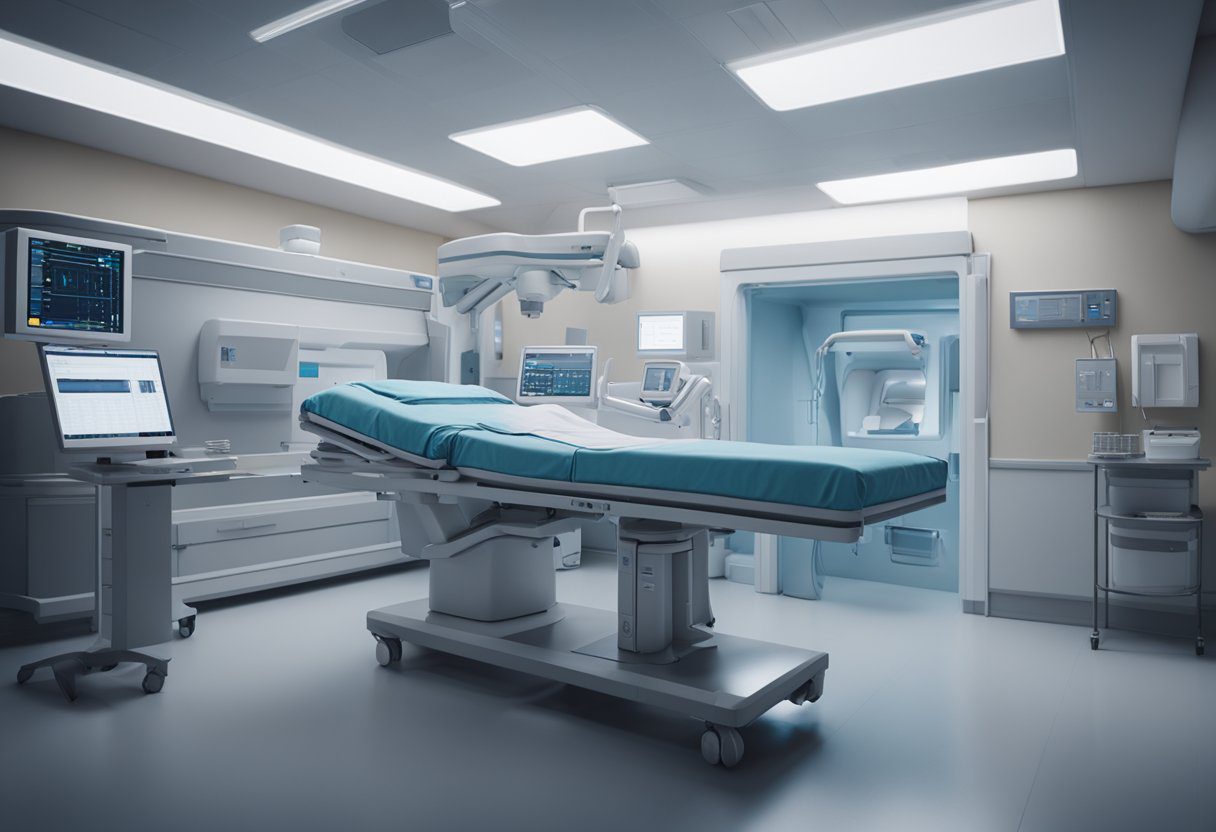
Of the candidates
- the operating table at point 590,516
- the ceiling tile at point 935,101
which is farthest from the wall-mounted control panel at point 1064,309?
the operating table at point 590,516

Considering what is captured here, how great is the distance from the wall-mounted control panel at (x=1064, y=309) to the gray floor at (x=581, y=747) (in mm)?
1871

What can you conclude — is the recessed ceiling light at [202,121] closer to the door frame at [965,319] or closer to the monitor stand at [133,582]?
the monitor stand at [133,582]

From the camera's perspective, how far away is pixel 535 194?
5910 millimetres

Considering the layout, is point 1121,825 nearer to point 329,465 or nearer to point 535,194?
point 329,465

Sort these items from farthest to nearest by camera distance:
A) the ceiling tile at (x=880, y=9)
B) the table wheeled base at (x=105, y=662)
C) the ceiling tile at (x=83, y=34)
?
the table wheeled base at (x=105, y=662)
the ceiling tile at (x=83, y=34)
the ceiling tile at (x=880, y=9)

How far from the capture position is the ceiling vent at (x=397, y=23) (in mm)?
3148

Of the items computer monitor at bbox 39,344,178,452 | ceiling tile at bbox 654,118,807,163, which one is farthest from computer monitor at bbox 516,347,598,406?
computer monitor at bbox 39,344,178,452

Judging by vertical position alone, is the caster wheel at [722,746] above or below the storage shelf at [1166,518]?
below

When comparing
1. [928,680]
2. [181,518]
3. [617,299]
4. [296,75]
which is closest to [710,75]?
[617,299]

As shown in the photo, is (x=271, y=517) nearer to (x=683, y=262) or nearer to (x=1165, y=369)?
(x=683, y=262)

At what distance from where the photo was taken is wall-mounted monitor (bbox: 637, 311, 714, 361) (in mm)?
5801

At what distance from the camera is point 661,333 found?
5.89 meters

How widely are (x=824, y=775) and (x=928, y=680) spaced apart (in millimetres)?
1246

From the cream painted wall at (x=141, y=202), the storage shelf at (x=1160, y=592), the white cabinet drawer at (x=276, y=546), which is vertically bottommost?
the storage shelf at (x=1160, y=592)
